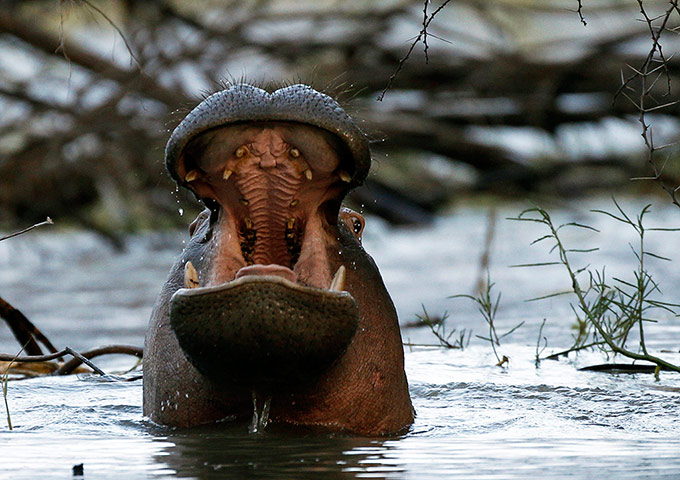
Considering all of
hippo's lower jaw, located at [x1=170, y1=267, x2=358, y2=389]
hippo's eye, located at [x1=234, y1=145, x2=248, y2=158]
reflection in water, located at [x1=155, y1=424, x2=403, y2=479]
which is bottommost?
reflection in water, located at [x1=155, y1=424, x2=403, y2=479]

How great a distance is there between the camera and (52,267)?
30.4 ft

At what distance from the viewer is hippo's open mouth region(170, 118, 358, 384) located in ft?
7.92

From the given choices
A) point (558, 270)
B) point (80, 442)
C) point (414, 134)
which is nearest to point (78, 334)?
point (80, 442)

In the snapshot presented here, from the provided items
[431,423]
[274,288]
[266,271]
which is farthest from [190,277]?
[431,423]

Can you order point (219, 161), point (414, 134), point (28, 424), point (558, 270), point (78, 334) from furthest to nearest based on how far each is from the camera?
point (414, 134) → point (558, 270) → point (78, 334) → point (28, 424) → point (219, 161)

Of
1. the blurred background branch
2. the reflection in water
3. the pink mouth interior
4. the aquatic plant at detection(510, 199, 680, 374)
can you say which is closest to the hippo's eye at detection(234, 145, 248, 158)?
the pink mouth interior

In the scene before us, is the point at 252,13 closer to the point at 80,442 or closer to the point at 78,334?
the point at 78,334

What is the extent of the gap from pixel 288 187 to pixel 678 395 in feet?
4.53

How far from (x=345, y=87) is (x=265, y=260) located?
5538mm

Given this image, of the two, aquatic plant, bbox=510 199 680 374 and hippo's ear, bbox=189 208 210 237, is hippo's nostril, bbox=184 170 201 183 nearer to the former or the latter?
hippo's ear, bbox=189 208 210 237

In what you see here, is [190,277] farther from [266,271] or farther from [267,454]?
[267,454]

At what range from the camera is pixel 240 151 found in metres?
Answer: 2.68

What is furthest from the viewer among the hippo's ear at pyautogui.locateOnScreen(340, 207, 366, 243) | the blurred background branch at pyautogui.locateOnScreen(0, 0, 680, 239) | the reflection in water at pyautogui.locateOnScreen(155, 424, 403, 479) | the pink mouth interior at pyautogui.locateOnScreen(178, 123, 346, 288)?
the blurred background branch at pyautogui.locateOnScreen(0, 0, 680, 239)

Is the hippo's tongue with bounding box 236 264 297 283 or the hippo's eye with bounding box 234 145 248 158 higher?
the hippo's eye with bounding box 234 145 248 158
